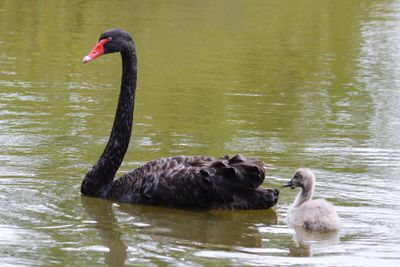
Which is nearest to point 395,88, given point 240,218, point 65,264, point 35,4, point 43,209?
point 240,218

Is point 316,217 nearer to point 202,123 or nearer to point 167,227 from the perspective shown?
point 167,227

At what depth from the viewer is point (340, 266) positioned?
18.0ft

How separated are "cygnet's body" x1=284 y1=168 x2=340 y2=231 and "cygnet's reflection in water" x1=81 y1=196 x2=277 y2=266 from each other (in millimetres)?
210

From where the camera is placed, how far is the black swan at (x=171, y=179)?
6.67m

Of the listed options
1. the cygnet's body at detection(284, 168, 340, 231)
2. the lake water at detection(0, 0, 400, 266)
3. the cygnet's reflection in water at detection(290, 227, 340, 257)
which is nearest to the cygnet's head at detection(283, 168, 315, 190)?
the cygnet's body at detection(284, 168, 340, 231)

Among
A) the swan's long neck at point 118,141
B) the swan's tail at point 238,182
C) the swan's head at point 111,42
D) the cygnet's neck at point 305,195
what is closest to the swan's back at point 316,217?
the cygnet's neck at point 305,195

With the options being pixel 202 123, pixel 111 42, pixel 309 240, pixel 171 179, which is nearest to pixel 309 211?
pixel 309 240

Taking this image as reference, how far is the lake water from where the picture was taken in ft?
19.5

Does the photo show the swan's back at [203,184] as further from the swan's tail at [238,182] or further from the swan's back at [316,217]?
the swan's back at [316,217]

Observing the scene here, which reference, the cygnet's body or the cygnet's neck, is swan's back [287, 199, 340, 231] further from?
the cygnet's neck

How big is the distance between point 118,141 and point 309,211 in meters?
1.75

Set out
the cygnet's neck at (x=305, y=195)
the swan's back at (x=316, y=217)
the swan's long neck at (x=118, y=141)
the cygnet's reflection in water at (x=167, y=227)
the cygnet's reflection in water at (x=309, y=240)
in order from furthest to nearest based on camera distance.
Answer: the swan's long neck at (x=118, y=141) → the cygnet's neck at (x=305, y=195) → the swan's back at (x=316, y=217) → the cygnet's reflection in water at (x=167, y=227) → the cygnet's reflection in water at (x=309, y=240)

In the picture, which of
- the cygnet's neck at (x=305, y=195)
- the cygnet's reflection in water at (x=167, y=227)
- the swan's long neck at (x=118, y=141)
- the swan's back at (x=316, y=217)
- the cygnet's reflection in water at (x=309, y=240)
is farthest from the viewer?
the swan's long neck at (x=118, y=141)

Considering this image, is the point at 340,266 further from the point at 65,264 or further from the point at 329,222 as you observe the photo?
the point at 65,264
